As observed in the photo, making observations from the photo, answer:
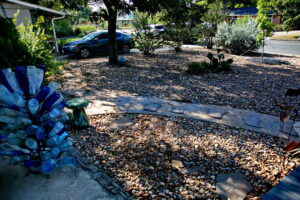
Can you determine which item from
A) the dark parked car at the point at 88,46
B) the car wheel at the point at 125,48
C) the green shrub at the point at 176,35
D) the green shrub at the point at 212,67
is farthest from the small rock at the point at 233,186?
the car wheel at the point at 125,48

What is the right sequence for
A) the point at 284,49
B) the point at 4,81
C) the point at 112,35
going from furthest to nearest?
the point at 284,49
the point at 112,35
the point at 4,81

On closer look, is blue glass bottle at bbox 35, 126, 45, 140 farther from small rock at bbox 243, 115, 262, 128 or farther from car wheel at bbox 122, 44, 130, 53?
car wheel at bbox 122, 44, 130, 53

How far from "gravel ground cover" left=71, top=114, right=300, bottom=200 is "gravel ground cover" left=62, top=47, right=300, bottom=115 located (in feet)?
5.26

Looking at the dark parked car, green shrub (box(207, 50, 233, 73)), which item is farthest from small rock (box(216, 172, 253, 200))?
the dark parked car

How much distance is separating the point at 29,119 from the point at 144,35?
34.5ft

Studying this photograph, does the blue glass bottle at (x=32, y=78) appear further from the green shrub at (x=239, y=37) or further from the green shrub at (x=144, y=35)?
the green shrub at (x=239, y=37)

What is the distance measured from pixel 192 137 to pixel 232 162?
0.83 metres

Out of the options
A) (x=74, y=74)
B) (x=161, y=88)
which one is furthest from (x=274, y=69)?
(x=74, y=74)

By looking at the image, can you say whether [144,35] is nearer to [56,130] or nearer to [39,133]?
[56,130]

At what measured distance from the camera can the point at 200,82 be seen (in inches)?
274

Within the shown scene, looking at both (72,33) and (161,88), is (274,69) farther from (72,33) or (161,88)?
(72,33)

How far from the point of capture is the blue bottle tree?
2.02 meters

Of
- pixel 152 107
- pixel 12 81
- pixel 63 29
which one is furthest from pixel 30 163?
pixel 63 29

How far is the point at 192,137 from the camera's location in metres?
3.70
